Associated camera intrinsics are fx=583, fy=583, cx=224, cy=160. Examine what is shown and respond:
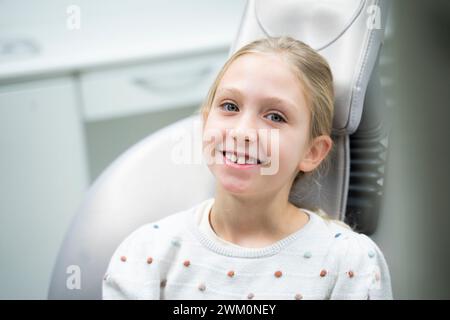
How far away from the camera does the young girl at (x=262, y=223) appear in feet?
2.30

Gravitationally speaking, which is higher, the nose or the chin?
the nose

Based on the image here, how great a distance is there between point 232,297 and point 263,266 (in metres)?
Result: 0.05

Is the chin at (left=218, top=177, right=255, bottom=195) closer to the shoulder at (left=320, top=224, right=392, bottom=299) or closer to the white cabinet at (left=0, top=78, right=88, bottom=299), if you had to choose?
the shoulder at (left=320, top=224, right=392, bottom=299)

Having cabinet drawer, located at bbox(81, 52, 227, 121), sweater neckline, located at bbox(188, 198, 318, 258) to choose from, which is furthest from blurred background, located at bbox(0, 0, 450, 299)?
sweater neckline, located at bbox(188, 198, 318, 258)

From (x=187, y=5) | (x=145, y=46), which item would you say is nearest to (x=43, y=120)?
(x=145, y=46)

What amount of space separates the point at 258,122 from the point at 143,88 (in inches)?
17.3

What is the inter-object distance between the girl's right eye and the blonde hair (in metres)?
0.03

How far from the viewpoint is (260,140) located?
70 centimetres

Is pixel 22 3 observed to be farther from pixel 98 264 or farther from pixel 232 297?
pixel 232 297

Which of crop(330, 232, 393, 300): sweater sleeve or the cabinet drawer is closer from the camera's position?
crop(330, 232, 393, 300): sweater sleeve

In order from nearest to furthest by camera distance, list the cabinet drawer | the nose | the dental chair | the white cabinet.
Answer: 1. the nose
2. the dental chair
3. the white cabinet
4. the cabinet drawer

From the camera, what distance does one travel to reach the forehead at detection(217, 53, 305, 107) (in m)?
0.69

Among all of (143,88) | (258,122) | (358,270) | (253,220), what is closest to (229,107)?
(258,122)

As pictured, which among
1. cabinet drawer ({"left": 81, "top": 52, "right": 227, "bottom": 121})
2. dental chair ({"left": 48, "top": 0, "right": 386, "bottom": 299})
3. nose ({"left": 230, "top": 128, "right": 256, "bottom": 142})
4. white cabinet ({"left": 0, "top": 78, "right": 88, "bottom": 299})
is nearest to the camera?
nose ({"left": 230, "top": 128, "right": 256, "bottom": 142})
